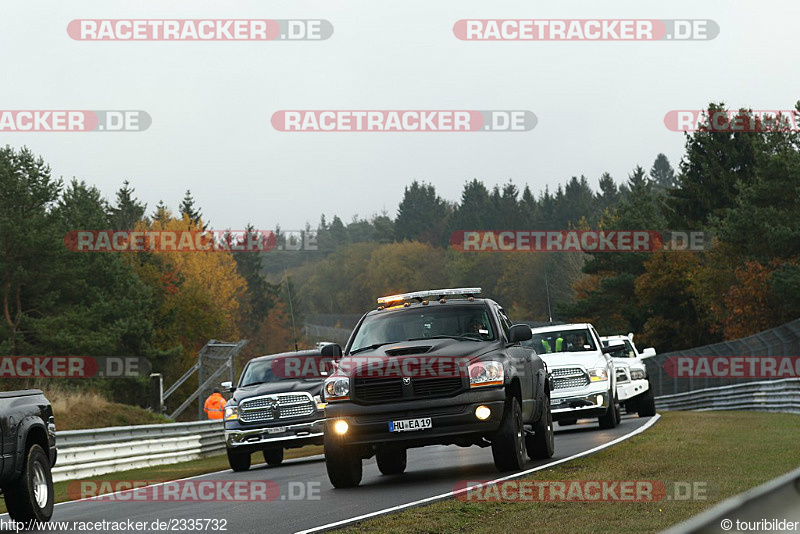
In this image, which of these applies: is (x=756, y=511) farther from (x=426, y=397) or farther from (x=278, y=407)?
(x=278, y=407)

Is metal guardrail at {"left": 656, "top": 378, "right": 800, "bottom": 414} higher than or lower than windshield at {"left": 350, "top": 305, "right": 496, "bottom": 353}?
lower

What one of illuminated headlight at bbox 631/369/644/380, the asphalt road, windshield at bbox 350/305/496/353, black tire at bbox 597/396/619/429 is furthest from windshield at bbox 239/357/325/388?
illuminated headlight at bbox 631/369/644/380

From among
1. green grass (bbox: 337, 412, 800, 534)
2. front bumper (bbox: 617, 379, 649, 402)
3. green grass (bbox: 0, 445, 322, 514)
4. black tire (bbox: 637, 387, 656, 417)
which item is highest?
front bumper (bbox: 617, 379, 649, 402)

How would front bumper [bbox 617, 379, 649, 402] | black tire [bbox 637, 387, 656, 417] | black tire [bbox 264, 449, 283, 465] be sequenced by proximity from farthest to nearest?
black tire [bbox 637, 387, 656, 417] < front bumper [bbox 617, 379, 649, 402] < black tire [bbox 264, 449, 283, 465]

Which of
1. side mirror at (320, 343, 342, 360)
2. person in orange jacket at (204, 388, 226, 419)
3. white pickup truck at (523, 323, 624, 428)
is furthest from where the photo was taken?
person in orange jacket at (204, 388, 226, 419)

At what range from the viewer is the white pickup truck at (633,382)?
28953 millimetres

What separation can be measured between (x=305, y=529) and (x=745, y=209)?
197 feet

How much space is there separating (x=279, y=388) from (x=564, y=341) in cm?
562

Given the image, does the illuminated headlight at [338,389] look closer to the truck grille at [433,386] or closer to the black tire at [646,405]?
the truck grille at [433,386]

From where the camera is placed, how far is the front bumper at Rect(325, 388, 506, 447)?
13.9m

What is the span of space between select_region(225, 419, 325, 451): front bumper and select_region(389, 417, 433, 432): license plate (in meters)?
7.94

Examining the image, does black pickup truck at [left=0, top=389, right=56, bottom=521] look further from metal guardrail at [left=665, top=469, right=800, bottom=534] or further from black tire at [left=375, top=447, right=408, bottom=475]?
metal guardrail at [left=665, top=469, right=800, bottom=534]

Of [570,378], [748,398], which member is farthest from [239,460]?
[748,398]

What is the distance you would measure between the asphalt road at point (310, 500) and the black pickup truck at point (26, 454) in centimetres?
76
